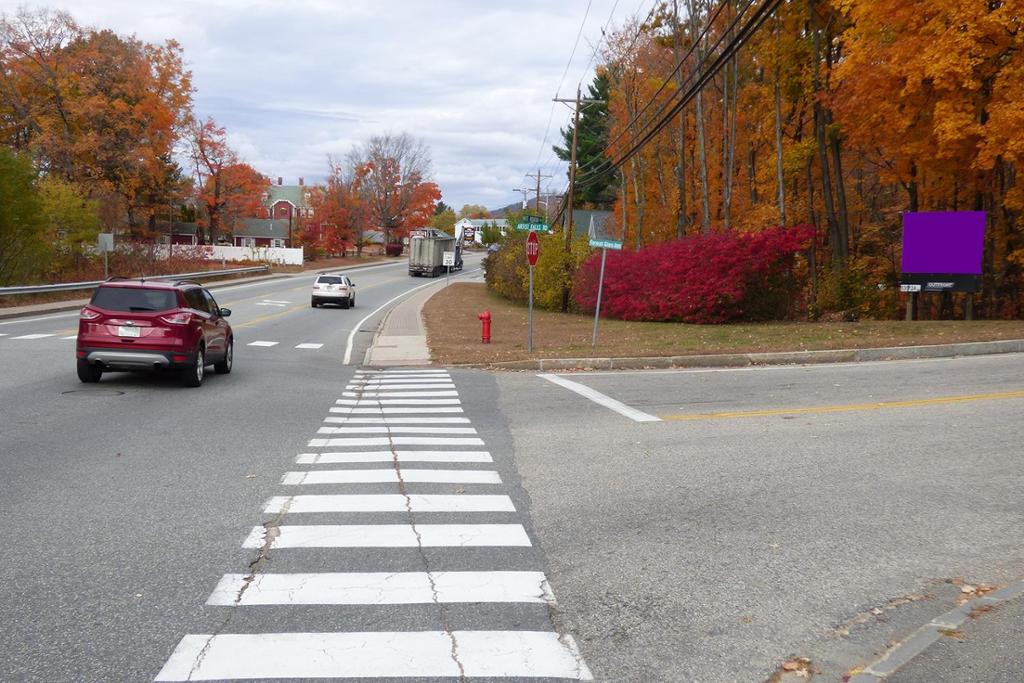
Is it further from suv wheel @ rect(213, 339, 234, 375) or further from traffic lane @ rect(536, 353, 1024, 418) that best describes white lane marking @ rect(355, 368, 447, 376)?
traffic lane @ rect(536, 353, 1024, 418)

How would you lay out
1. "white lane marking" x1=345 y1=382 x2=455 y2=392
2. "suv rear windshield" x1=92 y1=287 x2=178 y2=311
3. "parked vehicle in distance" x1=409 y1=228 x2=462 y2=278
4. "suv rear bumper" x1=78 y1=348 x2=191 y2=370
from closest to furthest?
"suv rear bumper" x1=78 y1=348 x2=191 y2=370 < "suv rear windshield" x1=92 y1=287 x2=178 y2=311 < "white lane marking" x1=345 y1=382 x2=455 y2=392 < "parked vehicle in distance" x1=409 y1=228 x2=462 y2=278

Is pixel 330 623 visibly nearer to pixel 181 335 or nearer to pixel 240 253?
pixel 181 335

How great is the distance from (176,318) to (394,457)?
672cm

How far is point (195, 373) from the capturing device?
14406 mm

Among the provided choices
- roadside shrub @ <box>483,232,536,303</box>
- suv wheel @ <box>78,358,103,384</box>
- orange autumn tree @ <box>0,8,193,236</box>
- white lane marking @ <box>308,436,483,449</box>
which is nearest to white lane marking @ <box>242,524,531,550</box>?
white lane marking @ <box>308,436,483,449</box>

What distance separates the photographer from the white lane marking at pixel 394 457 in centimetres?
895

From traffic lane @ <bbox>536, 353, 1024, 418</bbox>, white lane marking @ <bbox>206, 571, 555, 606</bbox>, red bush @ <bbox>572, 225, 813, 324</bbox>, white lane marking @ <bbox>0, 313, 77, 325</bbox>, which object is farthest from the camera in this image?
red bush @ <bbox>572, 225, 813, 324</bbox>

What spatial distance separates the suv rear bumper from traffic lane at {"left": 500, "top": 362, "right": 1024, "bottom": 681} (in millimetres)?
6540

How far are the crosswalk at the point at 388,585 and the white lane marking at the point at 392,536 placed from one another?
1 centimetres

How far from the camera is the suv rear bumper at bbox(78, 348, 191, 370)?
1393 cm

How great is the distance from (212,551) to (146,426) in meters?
5.32

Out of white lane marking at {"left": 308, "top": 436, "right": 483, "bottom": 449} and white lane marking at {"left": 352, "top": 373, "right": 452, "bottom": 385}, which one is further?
white lane marking at {"left": 352, "top": 373, "right": 452, "bottom": 385}

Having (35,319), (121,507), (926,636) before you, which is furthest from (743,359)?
(35,319)

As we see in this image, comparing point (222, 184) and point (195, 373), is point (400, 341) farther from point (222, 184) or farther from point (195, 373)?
point (222, 184)
